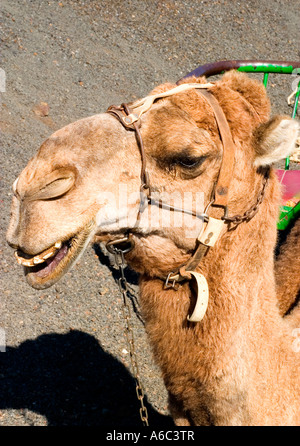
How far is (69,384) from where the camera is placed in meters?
4.59

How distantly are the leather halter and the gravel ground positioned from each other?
2396 millimetres

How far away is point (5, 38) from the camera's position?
8.80 m

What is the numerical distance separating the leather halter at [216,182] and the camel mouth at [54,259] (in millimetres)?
231

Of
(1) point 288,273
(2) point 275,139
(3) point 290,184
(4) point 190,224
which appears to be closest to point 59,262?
(4) point 190,224

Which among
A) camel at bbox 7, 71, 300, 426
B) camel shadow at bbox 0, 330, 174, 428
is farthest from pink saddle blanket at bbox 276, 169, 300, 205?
camel at bbox 7, 71, 300, 426

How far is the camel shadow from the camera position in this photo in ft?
14.3

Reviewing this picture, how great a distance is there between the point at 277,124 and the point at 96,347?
3.34 m

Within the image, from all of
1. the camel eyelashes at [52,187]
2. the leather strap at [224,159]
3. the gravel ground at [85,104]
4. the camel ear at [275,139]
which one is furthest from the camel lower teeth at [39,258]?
the gravel ground at [85,104]

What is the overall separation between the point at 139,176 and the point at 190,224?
1.16 ft

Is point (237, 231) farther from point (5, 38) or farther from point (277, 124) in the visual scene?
point (5, 38)

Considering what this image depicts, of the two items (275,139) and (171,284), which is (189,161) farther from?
(171,284)

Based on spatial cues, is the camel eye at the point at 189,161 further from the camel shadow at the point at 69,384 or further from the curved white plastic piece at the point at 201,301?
the camel shadow at the point at 69,384

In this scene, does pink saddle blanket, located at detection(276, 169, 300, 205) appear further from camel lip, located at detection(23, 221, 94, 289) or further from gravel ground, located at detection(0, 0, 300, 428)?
camel lip, located at detection(23, 221, 94, 289)
